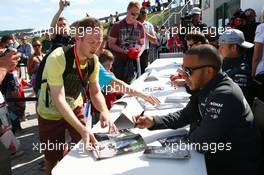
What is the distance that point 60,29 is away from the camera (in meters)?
3.47

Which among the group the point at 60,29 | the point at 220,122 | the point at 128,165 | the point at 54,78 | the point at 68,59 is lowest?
the point at 128,165

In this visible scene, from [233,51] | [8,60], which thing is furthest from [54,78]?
[233,51]

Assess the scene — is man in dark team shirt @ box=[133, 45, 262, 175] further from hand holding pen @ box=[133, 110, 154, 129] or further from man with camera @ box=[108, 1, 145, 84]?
man with camera @ box=[108, 1, 145, 84]

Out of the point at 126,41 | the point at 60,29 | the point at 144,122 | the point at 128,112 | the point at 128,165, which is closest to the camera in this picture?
the point at 128,165

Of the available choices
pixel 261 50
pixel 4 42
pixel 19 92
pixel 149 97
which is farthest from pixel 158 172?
pixel 4 42

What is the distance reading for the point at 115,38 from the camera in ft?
15.2

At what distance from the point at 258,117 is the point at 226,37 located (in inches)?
38.4

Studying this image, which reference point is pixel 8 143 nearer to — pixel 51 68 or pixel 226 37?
pixel 51 68

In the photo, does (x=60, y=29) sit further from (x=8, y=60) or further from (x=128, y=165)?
(x=128, y=165)

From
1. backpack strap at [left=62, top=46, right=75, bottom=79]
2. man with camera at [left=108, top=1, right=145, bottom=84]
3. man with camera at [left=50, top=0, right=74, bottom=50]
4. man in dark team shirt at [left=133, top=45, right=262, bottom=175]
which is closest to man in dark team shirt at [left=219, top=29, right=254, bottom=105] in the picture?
man in dark team shirt at [left=133, top=45, right=262, bottom=175]

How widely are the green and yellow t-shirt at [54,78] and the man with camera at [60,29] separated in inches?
44.8

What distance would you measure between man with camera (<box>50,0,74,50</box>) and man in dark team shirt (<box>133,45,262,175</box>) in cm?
190

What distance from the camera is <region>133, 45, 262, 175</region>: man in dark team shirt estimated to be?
1.63 m

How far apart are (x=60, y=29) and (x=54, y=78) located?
1.61 m
